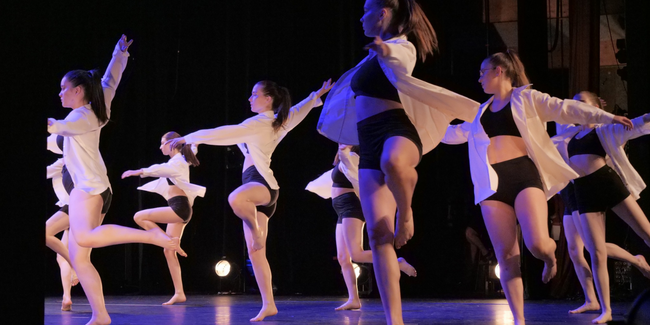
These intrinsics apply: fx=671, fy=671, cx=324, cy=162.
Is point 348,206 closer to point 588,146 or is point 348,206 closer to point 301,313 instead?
point 301,313

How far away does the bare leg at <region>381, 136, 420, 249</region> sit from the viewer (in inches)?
110

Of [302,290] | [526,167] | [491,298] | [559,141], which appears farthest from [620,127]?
[302,290]

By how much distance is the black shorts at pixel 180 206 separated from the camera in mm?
6055

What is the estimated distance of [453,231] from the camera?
24.9 feet

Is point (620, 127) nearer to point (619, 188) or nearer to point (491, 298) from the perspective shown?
point (619, 188)

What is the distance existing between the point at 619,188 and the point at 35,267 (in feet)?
12.8

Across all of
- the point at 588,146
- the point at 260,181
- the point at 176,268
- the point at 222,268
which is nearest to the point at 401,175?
the point at 260,181

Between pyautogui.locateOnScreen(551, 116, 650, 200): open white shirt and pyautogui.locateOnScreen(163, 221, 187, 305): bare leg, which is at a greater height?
pyautogui.locateOnScreen(551, 116, 650, 200): open white shirt

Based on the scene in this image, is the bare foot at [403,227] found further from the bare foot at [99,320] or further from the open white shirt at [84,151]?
the open white shirt at [84,151]

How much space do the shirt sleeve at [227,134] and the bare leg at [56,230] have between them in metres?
1.60

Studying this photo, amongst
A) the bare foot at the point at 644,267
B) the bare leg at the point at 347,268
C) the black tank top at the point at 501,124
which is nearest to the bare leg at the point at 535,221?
the black tank top at the point at 501,124

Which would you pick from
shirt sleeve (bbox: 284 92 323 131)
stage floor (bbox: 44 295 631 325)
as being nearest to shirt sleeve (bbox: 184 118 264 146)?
shirt sleeve (bbox: 284 92 323 131)

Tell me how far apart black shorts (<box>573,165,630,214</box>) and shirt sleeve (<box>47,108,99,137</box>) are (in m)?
3.20

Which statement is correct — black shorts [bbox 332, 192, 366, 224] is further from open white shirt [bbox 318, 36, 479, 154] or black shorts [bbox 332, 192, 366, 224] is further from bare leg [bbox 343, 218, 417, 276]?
open white shirt [bbox 318, 36, 479, 154]
